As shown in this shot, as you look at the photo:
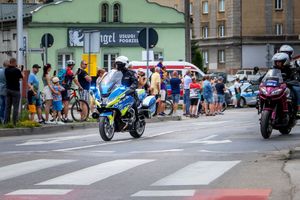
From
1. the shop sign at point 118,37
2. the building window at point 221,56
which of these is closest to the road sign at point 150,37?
the shop sign at point 118,37

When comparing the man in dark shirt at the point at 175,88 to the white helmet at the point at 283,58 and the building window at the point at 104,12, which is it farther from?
the building window at the point at 104,12

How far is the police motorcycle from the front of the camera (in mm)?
18703

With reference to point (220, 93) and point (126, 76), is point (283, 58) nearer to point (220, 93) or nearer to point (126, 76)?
point (126, 76)

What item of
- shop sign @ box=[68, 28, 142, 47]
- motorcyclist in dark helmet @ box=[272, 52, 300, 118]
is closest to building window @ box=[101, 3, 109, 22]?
shop sign @ box=[68, 28, 142, 47]

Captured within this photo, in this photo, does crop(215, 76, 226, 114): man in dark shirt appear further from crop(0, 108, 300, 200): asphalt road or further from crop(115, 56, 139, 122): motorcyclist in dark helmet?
crop(0, 108, 300, 200): asphalt road

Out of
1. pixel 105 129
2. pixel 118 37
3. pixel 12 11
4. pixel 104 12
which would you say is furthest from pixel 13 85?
pixel 12 11

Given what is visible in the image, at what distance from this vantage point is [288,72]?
1848 centimetres

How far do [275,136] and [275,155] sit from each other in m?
4.73

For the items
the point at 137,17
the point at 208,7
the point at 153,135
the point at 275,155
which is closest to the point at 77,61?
the point at 137,17

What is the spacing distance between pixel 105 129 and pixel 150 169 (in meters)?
6.02

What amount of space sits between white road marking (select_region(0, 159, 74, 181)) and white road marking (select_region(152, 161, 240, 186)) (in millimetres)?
2195

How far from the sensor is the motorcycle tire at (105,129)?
18.5 m

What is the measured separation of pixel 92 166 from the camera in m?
13.2

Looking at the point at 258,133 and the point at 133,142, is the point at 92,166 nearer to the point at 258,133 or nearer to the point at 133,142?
the point at 133,142
